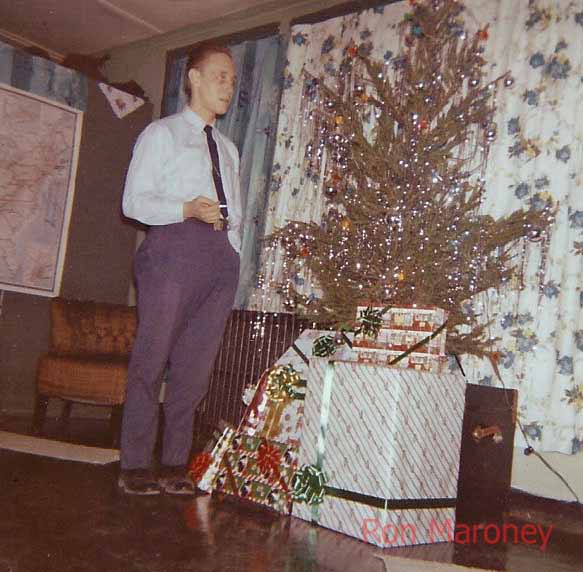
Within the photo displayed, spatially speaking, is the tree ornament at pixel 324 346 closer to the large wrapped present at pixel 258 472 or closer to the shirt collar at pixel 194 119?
the large wrapped present at pixel 258 472

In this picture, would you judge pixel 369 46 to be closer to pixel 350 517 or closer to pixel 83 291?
pixel 83 291

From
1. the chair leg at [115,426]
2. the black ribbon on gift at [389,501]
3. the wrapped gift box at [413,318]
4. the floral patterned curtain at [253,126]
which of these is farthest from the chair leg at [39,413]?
the wrapped gift box at [413,318]

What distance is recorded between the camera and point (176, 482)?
1.98m

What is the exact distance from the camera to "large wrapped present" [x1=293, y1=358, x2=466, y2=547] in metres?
1.73

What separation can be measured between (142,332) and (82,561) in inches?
29.9

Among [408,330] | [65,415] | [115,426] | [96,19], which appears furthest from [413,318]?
[96,19]

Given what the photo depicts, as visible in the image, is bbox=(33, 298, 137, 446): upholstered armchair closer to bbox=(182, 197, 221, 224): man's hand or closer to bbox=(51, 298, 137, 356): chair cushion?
bbox=(51, 298, 137, 356): chair cushion

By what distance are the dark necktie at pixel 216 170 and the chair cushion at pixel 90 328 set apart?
164cm

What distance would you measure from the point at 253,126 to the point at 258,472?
7.45 feet

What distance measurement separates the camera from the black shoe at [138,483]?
1903 millimetres

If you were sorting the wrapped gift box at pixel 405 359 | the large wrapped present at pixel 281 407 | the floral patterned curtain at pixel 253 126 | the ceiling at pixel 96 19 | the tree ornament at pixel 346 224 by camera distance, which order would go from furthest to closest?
the ceiling at pixel 96 19, the floral patterned curtain at pixel 253 126, the tree ornament at pixel 346 224, the large wrapped present at pixel 281 407, the wrapped gift box at pixel 405 359

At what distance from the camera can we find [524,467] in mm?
2705

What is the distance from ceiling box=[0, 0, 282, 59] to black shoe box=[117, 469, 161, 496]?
2.92 meters

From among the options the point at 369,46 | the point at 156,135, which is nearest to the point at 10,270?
the point at 156,135
